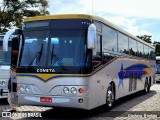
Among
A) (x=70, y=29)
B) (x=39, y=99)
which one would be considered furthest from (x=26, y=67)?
(x=70, y=29)

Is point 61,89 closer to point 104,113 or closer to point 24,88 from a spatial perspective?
point 24,88

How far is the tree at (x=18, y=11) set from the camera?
3982 centimetres

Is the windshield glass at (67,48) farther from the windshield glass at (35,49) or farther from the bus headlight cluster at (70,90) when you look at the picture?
the bus headlight cluster at (70,90)

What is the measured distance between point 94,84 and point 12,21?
31.9m

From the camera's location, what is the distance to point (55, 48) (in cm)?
1038

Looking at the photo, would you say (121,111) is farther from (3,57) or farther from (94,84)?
(3,57)

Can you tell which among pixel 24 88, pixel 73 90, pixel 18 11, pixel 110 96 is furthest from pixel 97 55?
pixel 18 11

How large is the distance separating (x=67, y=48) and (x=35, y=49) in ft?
3.38

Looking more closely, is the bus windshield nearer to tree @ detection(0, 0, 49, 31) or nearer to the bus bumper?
the bus bumper

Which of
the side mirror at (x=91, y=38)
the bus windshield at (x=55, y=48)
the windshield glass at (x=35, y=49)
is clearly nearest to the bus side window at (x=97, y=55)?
the bus windshield at (x=55, y=48)

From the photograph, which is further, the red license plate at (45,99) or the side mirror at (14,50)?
the side mirror at (14,50)

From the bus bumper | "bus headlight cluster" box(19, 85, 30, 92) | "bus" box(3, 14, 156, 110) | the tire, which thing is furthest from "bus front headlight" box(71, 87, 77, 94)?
the tire

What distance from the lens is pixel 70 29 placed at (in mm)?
10430

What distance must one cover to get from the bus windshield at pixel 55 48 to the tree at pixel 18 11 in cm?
2949
